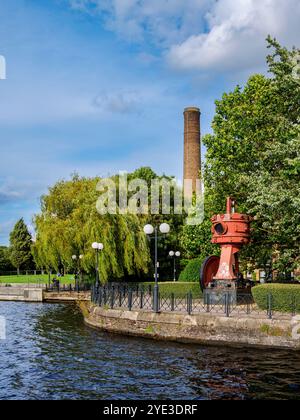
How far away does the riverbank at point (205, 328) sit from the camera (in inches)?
690

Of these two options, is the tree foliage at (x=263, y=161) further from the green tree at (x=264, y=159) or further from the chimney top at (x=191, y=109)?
the chimney top at (x=191, y=109)

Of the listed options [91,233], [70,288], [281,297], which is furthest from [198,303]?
[70,288]

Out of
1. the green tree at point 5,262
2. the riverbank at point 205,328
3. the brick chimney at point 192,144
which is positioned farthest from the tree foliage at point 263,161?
the green tree at point 5,262

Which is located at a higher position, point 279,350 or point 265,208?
point 265,208

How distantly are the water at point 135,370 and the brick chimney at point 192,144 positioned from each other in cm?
4335

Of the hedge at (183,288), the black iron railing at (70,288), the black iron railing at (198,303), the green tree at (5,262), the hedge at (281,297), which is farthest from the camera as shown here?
the green tree at (5,262)

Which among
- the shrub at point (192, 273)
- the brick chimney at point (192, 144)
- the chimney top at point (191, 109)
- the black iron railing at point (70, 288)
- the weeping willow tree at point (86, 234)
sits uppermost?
the chimney top at point (191, 109)

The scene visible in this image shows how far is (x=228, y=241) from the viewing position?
80.1 ft

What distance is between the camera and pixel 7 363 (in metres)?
15.4

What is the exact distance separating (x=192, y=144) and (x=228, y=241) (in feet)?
128
